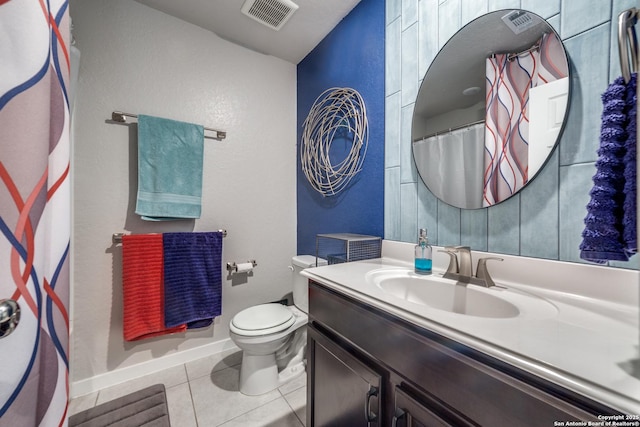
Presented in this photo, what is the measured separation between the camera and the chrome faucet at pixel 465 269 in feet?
2.64

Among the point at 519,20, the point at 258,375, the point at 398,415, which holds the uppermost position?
the point at 519,20

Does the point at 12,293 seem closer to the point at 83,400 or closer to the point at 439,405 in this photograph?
the point at 439,405

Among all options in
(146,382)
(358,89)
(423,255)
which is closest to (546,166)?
(423,255)

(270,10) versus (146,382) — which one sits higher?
(270,10)

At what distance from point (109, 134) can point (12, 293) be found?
1466 millimetres

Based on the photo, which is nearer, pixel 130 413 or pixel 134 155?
pixel 130 413

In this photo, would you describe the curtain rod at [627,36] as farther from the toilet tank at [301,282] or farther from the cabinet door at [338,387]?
the toilet tank at [301,282]

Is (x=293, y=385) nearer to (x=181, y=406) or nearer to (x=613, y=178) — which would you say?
(x=181, y=406)

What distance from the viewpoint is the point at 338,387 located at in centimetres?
83

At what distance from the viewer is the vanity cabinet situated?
40 cm

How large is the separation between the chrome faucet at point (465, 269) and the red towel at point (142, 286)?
163 centimetres

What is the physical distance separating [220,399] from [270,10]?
2.36m

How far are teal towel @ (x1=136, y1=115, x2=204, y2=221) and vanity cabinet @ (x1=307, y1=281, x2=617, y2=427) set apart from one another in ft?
3.70

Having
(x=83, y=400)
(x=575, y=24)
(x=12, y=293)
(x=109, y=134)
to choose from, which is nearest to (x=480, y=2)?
(x=575, y=24)
